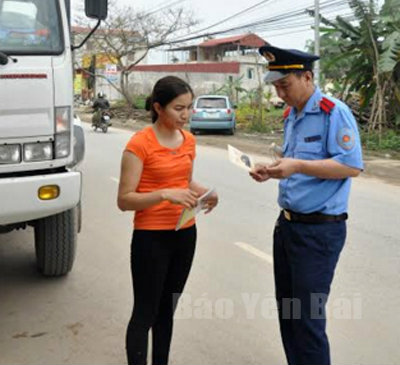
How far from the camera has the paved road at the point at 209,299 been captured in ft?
11.6

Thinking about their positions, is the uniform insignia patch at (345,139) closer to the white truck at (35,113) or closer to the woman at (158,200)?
the woman at (158,200)

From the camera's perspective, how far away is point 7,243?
586cm

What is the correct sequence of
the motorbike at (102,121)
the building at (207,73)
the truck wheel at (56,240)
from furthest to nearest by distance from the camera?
the building at (207,73) → the motorbike at (102,121) → the truck wheel at (56,240)

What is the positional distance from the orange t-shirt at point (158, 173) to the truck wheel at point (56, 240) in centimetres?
180

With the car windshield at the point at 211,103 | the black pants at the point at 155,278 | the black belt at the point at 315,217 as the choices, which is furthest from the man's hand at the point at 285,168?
the car windshield at the point at 211,103

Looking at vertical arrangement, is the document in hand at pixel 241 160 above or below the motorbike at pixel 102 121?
above

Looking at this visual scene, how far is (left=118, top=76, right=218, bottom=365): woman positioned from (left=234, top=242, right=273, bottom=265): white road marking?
2.56m

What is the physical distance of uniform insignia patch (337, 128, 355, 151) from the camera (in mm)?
2582

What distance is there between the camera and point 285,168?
257 cm

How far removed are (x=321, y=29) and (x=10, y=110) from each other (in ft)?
49.9

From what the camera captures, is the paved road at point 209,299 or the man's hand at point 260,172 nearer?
the man's hand at point 260,172

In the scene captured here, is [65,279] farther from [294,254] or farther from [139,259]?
[294,254]

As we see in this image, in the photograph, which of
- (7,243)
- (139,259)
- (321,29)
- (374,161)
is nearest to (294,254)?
(139,259)

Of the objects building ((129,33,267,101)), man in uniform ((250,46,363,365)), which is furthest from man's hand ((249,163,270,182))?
building ((129,33,267,101))
